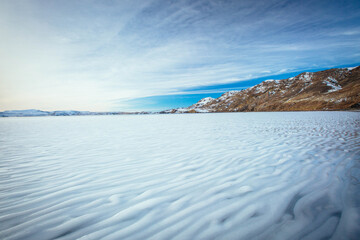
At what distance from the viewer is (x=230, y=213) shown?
274cm

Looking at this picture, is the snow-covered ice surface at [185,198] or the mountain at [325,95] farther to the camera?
the mountain at [325,95]

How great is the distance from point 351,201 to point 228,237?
2.51 m

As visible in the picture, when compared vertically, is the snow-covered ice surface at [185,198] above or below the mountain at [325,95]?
below

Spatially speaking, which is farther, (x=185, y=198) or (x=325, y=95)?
(x=325, y=95)


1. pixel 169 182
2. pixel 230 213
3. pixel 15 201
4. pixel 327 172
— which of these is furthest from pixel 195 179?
pixel 15 201

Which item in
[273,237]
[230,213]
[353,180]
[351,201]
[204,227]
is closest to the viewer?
[273,237]

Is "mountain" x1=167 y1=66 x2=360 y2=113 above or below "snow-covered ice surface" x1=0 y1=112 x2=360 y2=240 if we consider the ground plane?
above

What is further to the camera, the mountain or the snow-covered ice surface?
the mountain

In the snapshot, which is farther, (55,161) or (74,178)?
(55,161)

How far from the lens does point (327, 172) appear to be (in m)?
4.34

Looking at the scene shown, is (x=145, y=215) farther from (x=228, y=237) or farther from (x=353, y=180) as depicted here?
(x=353, y=180)

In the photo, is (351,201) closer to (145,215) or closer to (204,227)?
(204,227)

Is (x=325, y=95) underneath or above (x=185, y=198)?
above

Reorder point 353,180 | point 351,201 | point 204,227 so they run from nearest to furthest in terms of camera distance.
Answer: point 204,227, point 351,201, point 353,180
